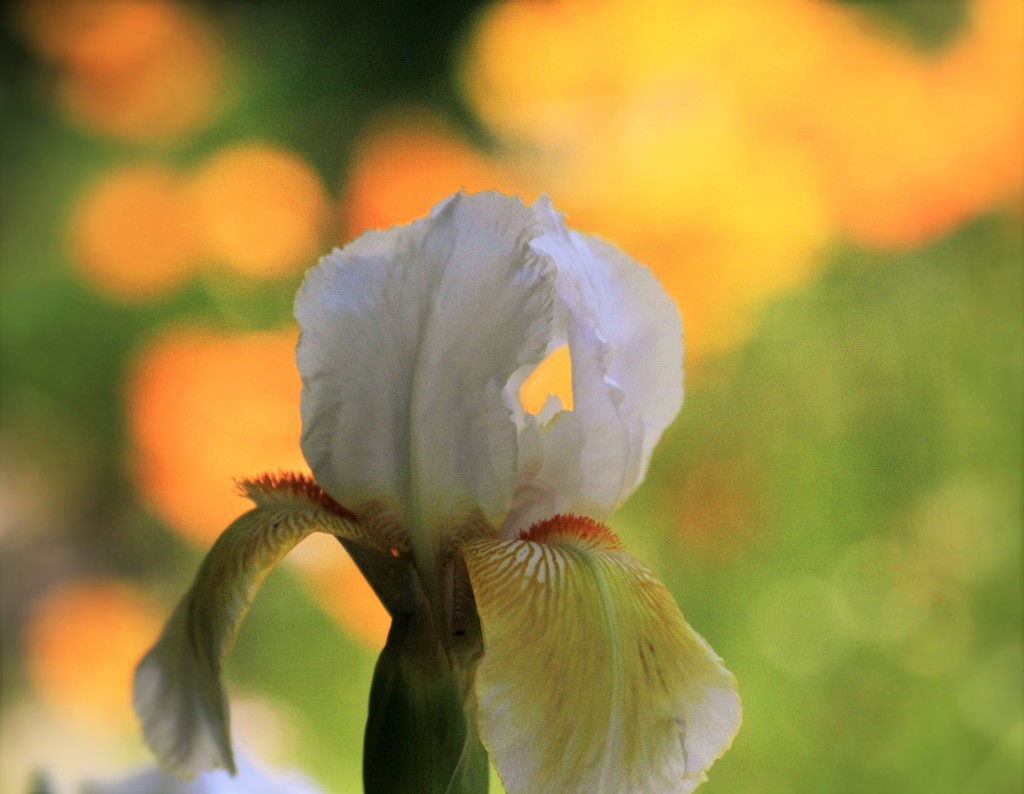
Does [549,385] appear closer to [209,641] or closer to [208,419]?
[208,419]

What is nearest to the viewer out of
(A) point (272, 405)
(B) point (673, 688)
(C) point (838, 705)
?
(B) point (673, 688)

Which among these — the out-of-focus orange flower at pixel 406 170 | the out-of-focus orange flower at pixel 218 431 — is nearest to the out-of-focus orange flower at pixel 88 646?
the out-of-focus orange flower at pixel 218 431

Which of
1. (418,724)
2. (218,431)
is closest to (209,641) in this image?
(418,724)

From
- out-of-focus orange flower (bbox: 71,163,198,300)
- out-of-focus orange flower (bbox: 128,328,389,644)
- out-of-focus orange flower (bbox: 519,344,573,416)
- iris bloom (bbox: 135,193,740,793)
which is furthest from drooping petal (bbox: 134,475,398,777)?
out-of-focus orange flower (bbox: 71,163,198,300)

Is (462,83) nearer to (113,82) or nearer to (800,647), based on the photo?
(113,82)

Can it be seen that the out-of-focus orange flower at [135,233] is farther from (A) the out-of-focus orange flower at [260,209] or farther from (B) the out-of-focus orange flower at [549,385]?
(B) the out-of-focus orange flower at [549,385]

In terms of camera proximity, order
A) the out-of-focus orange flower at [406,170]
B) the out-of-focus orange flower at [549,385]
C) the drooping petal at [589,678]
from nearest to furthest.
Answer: the drooping petal at [589,678]
the out-of-focus orange flower at [549,385]
the out-of-focus orange flower at [406,170]

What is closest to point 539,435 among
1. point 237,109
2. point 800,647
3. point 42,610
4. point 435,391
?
point 435,391
